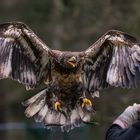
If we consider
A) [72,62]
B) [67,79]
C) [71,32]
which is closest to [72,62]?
[72,62]

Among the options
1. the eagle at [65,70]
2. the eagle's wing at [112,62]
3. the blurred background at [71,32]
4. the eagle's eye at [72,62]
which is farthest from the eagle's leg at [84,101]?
the blurred background at [71,32]

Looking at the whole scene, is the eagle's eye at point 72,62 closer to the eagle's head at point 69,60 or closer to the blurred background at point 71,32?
the eagle's head at point 69,60

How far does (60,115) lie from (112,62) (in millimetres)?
739

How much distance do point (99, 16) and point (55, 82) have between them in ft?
17.5

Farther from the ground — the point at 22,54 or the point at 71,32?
the point at 71,32

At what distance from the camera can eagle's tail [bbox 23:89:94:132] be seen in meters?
7.21

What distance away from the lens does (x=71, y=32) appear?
49.1 ft

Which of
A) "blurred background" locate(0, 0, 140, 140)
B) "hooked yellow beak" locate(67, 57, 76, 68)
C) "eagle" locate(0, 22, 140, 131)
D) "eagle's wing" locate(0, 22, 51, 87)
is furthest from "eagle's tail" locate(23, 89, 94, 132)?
"blurred background" locate(0, 0, 140, 140)

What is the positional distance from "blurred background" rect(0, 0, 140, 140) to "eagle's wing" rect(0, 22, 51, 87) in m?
1.36

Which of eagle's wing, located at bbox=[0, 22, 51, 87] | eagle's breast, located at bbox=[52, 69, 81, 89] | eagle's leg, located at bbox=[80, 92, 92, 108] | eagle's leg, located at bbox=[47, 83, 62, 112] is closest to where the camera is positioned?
eagle's leg, located at bbox=[80, 92, 92, 108]

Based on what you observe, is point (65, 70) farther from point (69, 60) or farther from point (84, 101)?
point (84, 101)

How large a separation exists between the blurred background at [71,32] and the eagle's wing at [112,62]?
1361mm

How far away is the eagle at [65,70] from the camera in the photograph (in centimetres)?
728

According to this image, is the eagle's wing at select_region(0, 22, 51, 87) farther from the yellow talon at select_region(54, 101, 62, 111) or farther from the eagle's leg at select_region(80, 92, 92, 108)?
the eagle's leg at select_region(80, 92, 92, 108)
